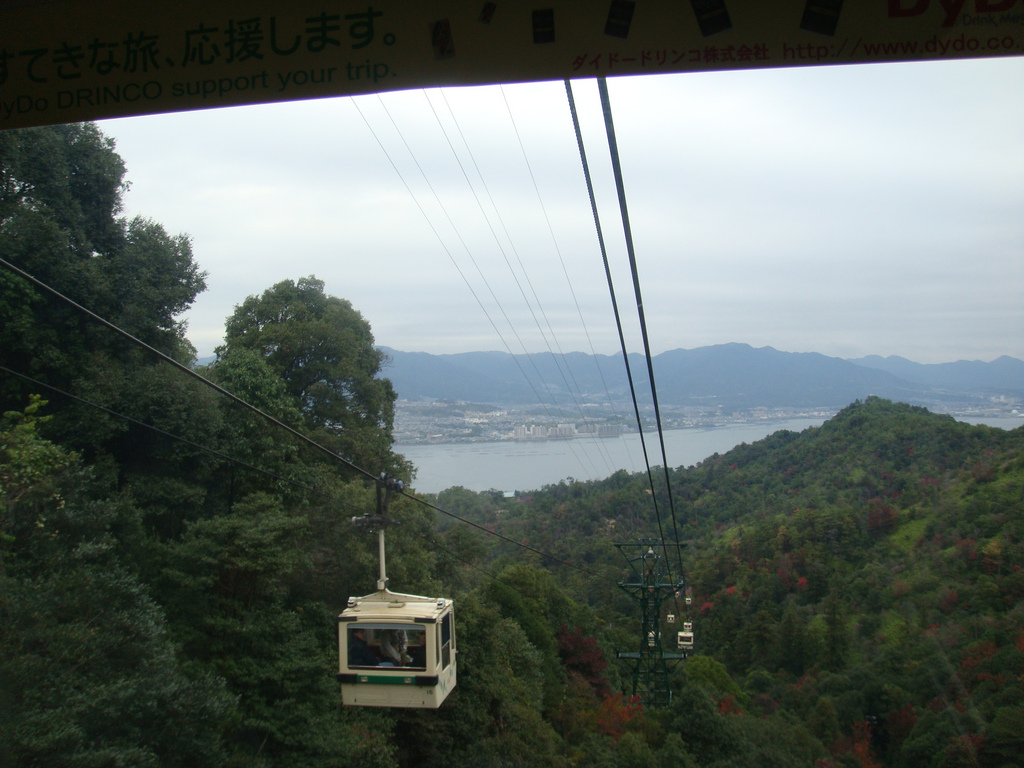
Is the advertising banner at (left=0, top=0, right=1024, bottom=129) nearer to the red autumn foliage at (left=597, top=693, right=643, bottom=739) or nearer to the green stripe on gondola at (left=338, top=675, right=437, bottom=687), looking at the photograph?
the green stripe on gondola at (left=338, top=675, right=437, bottom=687)

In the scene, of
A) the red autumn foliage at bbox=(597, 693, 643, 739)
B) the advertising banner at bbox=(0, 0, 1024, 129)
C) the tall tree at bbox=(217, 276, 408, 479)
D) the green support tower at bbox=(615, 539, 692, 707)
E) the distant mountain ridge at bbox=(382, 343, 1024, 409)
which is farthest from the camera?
the distant mountain ridge at bbox=(382, 343, 1024, 409)

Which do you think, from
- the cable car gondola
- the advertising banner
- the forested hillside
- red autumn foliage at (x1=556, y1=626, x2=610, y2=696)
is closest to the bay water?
red autumn foliage at (x1=556, y1=626, x2=610, y2=696)

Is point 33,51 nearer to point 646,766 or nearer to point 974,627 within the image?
point 646,766

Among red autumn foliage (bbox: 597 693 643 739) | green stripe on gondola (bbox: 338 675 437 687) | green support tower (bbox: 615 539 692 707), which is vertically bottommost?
red autumn foliage (bbox: 597 693 643 739)

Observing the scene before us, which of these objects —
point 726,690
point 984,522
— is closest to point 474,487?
point 726,690

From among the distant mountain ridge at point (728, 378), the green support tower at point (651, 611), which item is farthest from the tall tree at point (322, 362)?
the distant mountain ridge at point (728, 378)

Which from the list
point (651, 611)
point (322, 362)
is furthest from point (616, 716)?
point (322, 362)
